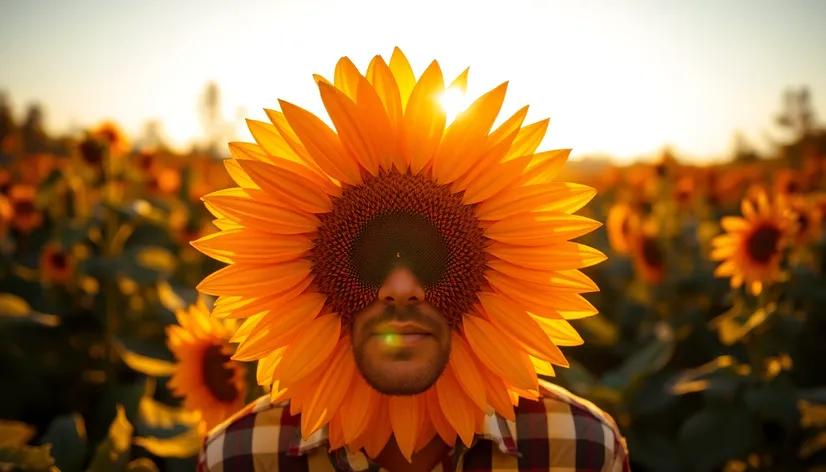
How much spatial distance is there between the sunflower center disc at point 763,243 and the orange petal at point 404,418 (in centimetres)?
294

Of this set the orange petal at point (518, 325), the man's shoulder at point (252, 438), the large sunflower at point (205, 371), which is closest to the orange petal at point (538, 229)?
the orange petal at point (518, 325)

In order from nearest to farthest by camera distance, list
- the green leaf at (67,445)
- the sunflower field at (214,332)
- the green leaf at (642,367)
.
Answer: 1. the green leaf at (67,445)
2. the sunflower field at (214,332)
3. the green leaf at (642,367)

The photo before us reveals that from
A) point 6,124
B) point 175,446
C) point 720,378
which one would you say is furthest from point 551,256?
point 6,124

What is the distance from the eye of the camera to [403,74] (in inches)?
53.8

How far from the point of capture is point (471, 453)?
1685mm

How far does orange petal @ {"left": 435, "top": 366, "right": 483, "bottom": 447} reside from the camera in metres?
1.39

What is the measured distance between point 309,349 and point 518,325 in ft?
1.45

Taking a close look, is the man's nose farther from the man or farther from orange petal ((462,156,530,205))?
the man

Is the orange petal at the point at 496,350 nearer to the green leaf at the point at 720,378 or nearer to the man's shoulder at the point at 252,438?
the man's shoulder at the point at 252,438

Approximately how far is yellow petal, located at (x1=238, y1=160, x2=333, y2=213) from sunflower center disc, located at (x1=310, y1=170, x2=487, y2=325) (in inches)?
1.2

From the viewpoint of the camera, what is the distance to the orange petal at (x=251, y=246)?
1346 millimetres

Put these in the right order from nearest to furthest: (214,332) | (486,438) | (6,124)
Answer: (486,438)
(214,332)
(6,124)

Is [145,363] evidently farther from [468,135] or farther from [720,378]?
[720,378]

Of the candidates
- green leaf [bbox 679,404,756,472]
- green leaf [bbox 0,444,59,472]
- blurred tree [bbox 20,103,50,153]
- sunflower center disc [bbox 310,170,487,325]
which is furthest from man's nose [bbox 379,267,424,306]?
blurred tree [bbox 20,103,50,153]
